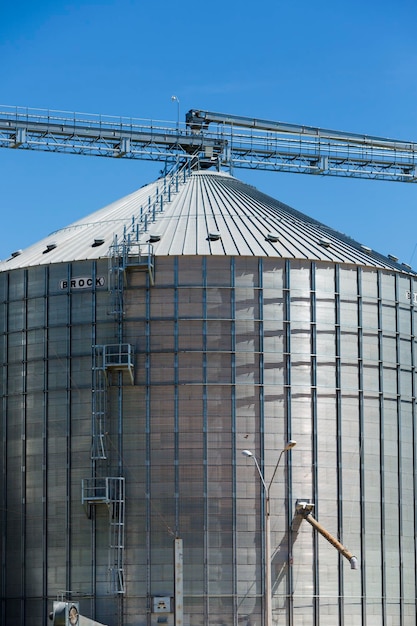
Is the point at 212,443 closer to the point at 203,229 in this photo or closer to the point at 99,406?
the point at 99,406

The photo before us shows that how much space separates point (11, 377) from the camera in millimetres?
95938

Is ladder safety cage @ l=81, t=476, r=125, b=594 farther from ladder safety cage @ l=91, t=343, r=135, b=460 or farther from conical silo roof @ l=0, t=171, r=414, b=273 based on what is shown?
conical silo roof @ l=0, t=171, r=414, b=273

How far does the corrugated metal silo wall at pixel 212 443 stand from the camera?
88938 mm

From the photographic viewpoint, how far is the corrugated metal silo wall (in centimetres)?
8894

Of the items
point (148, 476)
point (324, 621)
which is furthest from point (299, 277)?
point (324, 621)

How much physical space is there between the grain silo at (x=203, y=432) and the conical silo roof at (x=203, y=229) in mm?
387

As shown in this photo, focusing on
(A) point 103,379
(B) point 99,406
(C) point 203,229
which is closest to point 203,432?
(B) point 99,406

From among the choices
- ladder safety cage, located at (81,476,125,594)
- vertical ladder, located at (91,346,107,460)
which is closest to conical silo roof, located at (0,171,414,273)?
vertical ladder, located at (91,346,107,460)

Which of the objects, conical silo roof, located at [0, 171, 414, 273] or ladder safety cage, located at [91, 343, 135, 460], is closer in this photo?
ladder safety cage, located at [91, 343, 135, 460]

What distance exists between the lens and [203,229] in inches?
3839

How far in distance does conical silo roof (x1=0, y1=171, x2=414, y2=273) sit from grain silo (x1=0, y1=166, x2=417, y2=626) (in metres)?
0.39

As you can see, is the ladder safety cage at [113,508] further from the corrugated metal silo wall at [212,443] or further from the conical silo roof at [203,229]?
the conical silo roof at [203,229]

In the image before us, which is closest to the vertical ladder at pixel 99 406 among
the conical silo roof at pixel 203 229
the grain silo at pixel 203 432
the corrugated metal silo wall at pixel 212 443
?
the grain silo at pixel 203 432

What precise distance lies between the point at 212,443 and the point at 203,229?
16.8 metres
